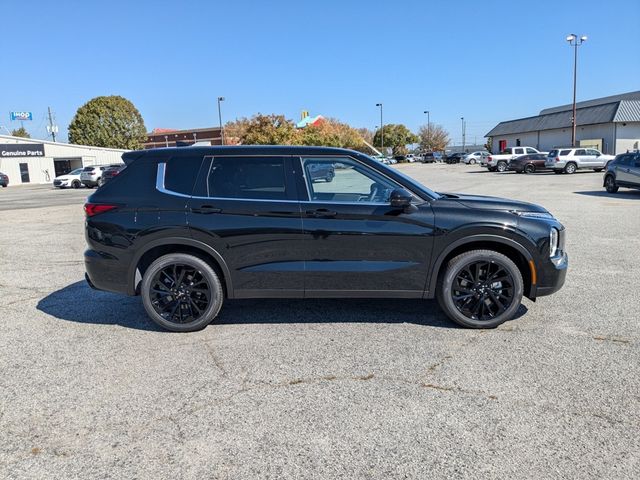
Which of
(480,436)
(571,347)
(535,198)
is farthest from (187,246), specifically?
(535,198)

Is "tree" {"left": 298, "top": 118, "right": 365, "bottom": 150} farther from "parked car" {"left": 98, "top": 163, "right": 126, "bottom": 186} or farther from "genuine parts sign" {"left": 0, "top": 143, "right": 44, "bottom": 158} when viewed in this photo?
"parked car" {"left": 98, "top": 163, "right": 126, "bottom": 186}

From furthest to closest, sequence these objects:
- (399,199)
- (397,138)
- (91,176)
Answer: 1. (397,138)
2. (91,176)
3. (399,199)

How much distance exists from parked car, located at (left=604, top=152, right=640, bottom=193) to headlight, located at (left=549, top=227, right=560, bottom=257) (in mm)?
15095

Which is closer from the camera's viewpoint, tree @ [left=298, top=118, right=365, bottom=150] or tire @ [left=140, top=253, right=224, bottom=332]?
tire @ [left=140, top=253, right=224, bottom=332]

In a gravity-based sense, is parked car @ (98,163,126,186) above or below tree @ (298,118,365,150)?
below

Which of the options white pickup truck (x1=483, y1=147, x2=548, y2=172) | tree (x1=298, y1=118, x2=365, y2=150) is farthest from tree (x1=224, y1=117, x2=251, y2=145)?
Answer: white pickup truck (x1=483, y1=147, x2=548, y2=172)

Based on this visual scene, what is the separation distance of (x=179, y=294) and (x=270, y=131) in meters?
51.2

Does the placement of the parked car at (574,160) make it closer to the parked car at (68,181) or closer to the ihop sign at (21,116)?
the parked car at (68,181)

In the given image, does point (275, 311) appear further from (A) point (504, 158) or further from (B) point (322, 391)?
(A) point (504, 158)

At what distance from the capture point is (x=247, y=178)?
483 centimetres

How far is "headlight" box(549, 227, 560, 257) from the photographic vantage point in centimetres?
472

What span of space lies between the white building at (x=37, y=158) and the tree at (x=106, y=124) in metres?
11.4

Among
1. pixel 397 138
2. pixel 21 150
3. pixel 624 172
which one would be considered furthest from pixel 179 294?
pixel 397 138

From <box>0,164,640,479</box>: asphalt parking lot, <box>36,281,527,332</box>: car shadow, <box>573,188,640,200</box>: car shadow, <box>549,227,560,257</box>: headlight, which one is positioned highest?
<box>549,227,560,257</box>: headlight
